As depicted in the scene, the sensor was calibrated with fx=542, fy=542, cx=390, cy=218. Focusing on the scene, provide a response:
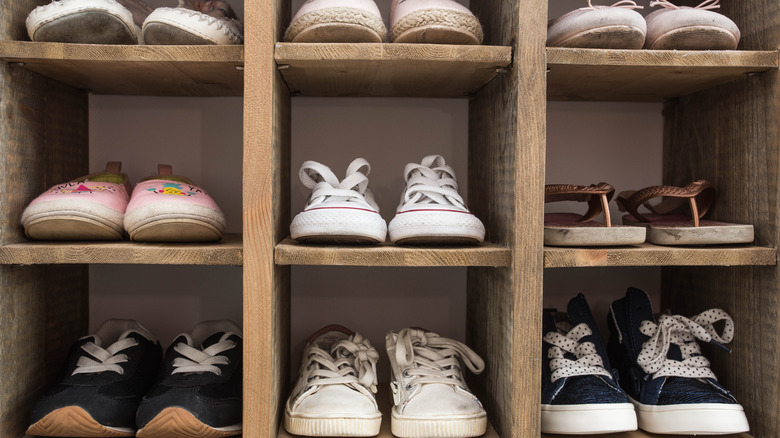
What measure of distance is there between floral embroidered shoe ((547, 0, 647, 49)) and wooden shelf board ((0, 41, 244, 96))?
59cm

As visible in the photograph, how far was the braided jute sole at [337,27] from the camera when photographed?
92cm

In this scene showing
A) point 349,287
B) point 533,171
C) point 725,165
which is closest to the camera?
point 533,171

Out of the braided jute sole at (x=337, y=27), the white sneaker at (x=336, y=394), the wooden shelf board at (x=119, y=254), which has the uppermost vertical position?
the braided jute sole at (x=337, y=27)

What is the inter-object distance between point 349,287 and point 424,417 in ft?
1.58

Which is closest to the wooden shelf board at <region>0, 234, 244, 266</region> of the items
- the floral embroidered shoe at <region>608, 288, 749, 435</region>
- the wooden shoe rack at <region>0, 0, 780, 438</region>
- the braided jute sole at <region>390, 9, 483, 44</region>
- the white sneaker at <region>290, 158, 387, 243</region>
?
the wooden shoe rack at <region>0, 0, 780, 438</region>

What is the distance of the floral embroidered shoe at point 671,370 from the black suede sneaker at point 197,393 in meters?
0.79

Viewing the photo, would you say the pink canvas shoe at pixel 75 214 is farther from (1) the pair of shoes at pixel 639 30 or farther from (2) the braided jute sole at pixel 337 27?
(1) the pair of shoes at pixel 639 30

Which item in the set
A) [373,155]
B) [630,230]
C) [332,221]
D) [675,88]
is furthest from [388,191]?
[675,88]

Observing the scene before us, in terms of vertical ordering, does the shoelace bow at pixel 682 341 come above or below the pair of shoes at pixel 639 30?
below

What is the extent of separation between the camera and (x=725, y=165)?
114cm

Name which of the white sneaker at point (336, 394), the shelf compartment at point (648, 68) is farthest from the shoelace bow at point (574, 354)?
the shelf compartment at point (648, 68)

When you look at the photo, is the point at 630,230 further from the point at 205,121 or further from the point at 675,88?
the point at 205,121

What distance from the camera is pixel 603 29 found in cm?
97

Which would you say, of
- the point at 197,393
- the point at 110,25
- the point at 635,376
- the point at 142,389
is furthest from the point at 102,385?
the point at 635,376
